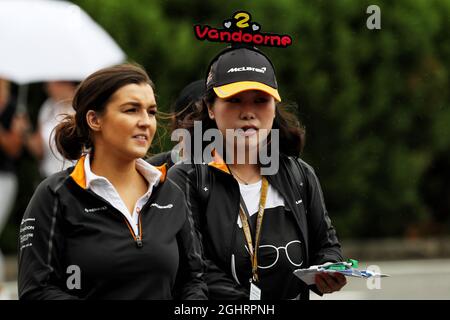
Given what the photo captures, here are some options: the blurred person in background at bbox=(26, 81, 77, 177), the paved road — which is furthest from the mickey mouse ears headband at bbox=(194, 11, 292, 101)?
the paved road

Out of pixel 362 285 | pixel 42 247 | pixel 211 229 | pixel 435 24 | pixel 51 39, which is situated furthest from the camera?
pixel 435 24

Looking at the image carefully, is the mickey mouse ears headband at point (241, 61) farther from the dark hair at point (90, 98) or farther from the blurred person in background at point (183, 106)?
the blurred person in background at point (183, 106)

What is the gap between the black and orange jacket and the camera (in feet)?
12.3

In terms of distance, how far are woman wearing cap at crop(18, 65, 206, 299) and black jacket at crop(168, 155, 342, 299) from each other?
186mm

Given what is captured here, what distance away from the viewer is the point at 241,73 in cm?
443

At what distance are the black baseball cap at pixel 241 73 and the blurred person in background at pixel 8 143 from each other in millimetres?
5997

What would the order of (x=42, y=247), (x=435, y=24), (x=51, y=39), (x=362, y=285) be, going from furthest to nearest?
(x=435, y=24) < (x=362, y=285) < (x=51, y=39) < (x=42, y=247)

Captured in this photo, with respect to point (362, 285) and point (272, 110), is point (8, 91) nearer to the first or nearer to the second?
point (362, 285)

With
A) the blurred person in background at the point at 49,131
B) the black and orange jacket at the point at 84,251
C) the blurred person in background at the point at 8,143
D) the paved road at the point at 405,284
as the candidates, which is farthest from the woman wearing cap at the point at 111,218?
the blurred person in background at the point at 8,143

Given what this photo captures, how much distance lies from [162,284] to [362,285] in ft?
28.8

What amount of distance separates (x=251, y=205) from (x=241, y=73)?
512 mm
